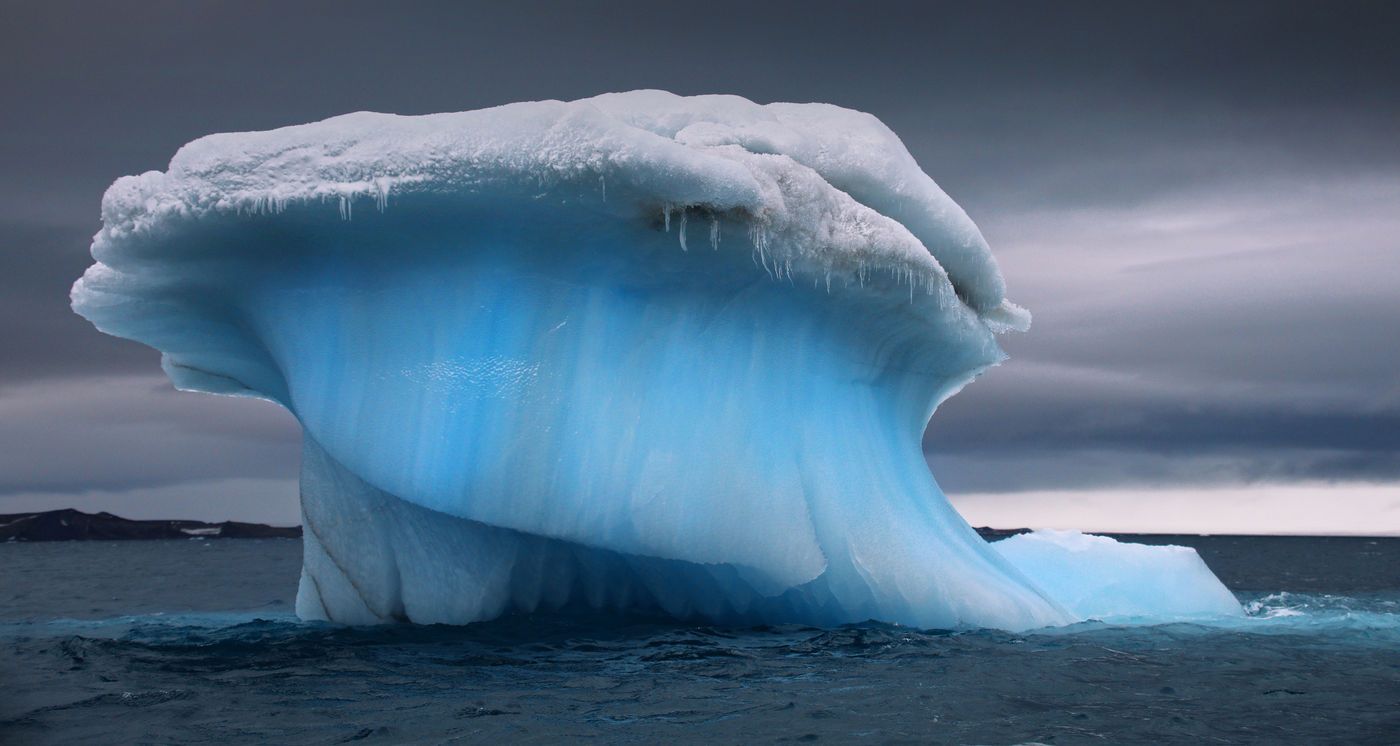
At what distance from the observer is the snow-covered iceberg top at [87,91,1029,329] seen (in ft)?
24.8

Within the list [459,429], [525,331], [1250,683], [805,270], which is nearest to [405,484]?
[459,429]

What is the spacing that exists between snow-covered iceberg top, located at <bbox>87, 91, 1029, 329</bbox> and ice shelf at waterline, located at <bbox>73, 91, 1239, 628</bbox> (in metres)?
0.02

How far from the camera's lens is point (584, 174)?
7539 millimetres

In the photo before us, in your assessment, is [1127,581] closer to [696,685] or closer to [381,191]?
[696,685]

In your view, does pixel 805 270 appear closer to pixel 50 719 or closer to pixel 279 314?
pixel 279 314

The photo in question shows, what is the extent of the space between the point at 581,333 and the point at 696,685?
123 inches

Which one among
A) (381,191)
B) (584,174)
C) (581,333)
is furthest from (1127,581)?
(381,191)

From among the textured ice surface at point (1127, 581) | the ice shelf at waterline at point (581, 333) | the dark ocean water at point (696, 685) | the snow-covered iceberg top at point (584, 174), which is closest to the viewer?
the dark ocean water at point (696, 685)

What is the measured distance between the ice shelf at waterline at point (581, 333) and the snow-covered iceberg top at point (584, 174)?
0.07ft

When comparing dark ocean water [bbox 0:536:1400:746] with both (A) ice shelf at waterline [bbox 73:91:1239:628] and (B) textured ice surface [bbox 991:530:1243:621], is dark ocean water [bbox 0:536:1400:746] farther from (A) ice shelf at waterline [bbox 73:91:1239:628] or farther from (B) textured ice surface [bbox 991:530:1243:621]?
(B) textured ice surface [bbox 991:530:1243:621]

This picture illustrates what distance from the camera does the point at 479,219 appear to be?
792cm

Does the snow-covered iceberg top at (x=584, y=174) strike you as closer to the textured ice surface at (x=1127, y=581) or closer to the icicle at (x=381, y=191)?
the icicle at (x=381, y=191)

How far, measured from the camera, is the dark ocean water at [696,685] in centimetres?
543

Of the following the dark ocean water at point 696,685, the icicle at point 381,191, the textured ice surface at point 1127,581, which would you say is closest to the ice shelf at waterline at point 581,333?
the icicle at point 381,191
